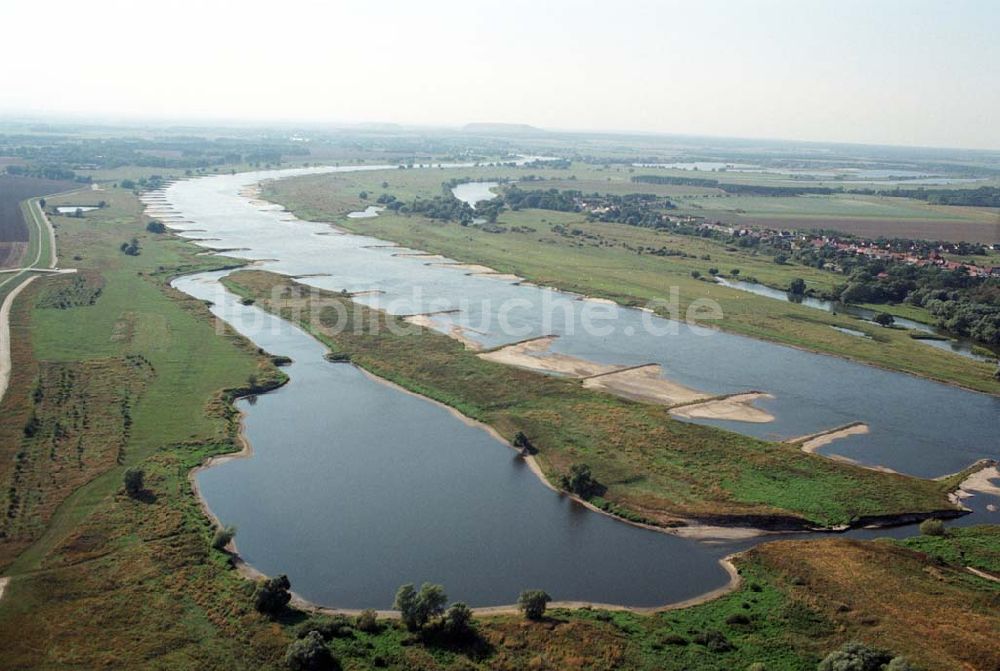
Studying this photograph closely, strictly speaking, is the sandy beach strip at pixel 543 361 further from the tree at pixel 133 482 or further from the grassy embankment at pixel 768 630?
the tree at pixel 133 482

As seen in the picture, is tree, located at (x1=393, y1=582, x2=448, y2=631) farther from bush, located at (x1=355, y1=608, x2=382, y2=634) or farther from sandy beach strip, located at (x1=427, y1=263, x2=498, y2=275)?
sandy beach strip, located at (x1=427, y1=263, x2=498, y2=275)

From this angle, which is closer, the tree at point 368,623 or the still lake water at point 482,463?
the tree at point 368,623

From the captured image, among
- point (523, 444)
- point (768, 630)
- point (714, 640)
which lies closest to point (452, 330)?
point (523, 444)

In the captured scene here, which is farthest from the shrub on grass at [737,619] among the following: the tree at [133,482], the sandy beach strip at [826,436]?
the tree at [133,482]

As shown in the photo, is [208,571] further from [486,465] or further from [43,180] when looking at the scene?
[43,180]

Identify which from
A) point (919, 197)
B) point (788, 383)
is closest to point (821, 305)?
point (788, 383)

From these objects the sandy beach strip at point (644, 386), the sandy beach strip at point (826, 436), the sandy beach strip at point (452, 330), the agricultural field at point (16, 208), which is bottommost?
the sandy beach strip at point (826, 436)
